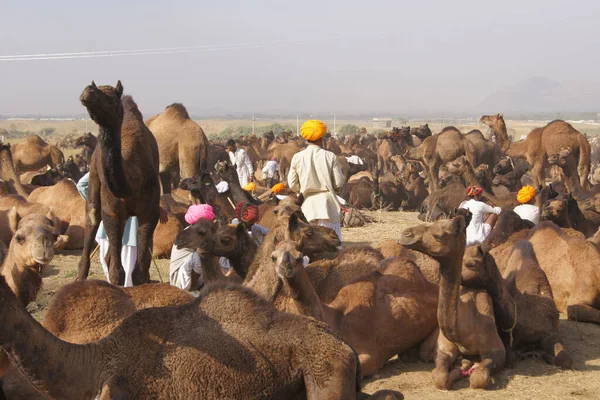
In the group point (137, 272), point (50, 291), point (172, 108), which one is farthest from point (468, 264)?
point (172, 108)

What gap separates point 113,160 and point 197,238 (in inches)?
41.1

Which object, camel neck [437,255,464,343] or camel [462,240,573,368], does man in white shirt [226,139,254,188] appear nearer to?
camel [462,240,573,368]

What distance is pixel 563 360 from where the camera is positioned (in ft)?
21.6

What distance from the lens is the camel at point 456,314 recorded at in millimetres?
5746

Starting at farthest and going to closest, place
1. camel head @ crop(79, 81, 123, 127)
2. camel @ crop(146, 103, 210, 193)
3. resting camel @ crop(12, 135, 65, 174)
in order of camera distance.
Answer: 1. resting camel @ crop(12, 135, 65, 174)
2. camel @ crop(146, 103, 210, 193)
3. camel head @ crop(79, 81, 123, 127)

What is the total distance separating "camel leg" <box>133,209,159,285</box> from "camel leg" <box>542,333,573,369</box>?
3794mm

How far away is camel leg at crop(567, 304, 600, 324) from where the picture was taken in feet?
26.0

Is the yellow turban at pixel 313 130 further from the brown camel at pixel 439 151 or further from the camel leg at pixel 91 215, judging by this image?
the brown camel at pixel 439 151

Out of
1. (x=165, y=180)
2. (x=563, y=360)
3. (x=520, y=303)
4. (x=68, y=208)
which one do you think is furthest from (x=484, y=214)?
(x=165, y=180)

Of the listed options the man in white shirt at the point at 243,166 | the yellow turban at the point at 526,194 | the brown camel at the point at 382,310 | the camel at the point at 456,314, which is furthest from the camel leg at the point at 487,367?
the man in white shirt at the point at 243,166

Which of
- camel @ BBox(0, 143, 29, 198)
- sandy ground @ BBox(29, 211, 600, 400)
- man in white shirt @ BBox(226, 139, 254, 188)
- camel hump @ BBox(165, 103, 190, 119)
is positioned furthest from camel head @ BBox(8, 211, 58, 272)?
man in white shirt @ BBox(226, 139, 254, 188)

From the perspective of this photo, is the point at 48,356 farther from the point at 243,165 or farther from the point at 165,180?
the point at 243,165

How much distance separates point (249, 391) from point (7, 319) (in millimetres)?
1244

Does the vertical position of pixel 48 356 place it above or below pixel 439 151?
above
